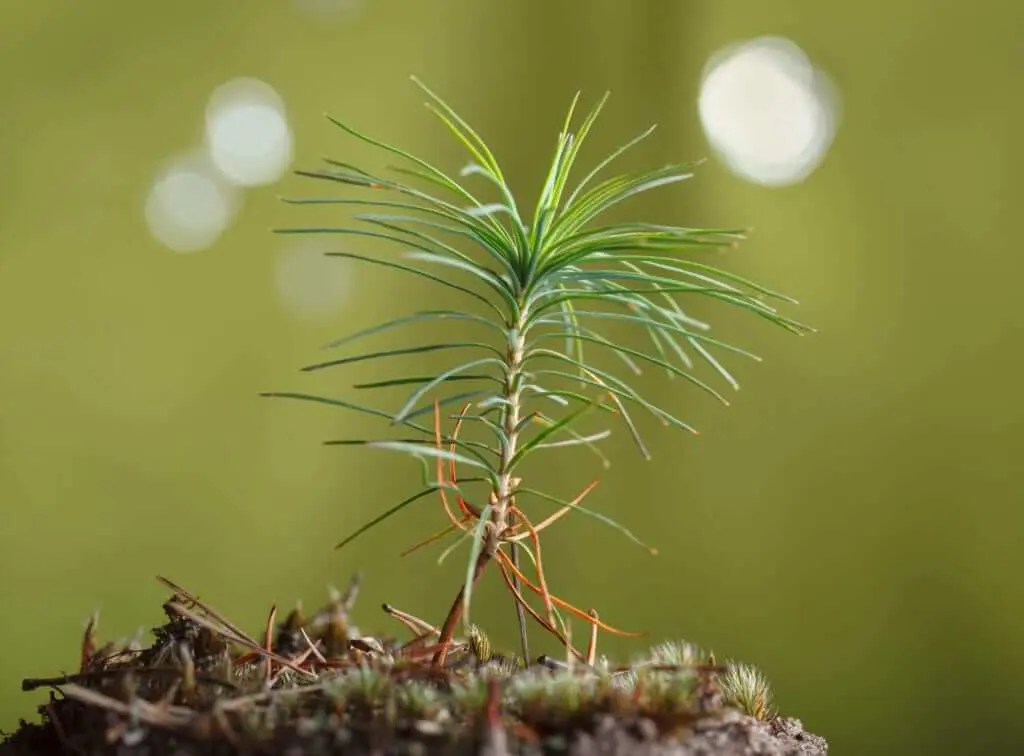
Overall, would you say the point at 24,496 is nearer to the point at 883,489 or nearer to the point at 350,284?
the point at 350,284

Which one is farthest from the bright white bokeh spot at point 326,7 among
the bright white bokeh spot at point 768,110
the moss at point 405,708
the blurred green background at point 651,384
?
the moss at point 405,708

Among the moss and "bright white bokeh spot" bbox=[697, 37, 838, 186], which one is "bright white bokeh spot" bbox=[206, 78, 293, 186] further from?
the moss

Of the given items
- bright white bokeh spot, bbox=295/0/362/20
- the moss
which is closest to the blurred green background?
bright white bokeh spot, bbox=295/0/362/20

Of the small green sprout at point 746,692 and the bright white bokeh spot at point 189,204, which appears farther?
the bright white bokeh spot at point 189,204

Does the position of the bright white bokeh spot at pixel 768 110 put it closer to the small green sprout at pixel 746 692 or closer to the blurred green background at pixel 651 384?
the blurred green background at pixel 651 384

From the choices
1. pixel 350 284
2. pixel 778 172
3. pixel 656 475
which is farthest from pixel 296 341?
pixel 778 172

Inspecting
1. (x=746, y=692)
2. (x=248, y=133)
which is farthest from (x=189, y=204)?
(x=746, y=692)
